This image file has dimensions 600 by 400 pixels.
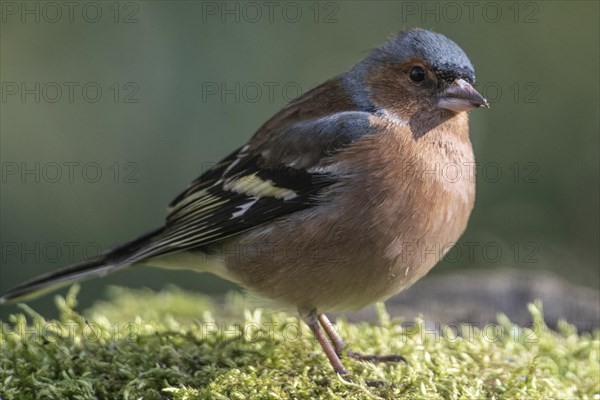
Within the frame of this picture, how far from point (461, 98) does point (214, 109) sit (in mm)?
4512

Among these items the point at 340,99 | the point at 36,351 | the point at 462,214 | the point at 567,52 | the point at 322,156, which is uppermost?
the point at 567,52

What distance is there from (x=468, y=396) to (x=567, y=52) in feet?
22.2

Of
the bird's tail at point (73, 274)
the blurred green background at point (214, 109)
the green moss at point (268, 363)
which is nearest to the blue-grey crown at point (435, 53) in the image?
the green moss at point (268, 363)

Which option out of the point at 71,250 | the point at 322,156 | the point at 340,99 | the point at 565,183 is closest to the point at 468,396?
the point at 322,156

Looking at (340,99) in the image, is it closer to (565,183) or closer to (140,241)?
(140,241)

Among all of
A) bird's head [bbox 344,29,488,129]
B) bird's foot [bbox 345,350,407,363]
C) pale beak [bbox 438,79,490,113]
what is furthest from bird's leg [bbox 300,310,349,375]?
pale beak [bbox 438,79,490,113]

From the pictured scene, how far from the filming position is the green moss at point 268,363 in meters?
3.31

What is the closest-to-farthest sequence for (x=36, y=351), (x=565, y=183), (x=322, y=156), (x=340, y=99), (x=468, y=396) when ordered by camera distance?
(x=468, y=396) < (x=36, y=351) < (x=322, y=156) < (x=340, y=99) < (x=565, y=183)

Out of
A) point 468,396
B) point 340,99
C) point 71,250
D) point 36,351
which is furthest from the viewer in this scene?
point 71,250

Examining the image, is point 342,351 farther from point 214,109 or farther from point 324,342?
point 214,109

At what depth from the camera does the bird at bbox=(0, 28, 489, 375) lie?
3682 mm

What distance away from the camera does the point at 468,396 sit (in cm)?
332

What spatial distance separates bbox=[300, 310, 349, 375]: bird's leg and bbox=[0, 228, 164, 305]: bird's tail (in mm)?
1056

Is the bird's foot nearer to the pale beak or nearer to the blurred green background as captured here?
the pale beak
